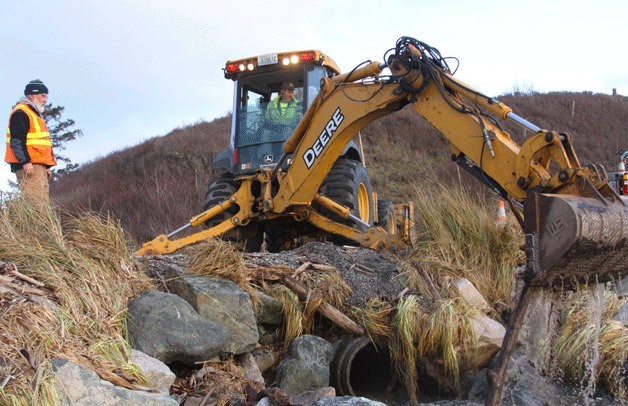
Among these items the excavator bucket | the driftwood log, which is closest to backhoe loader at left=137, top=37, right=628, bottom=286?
the excavator bucket

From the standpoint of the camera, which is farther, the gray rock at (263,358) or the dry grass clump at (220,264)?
the dry grass clump at (220,264)

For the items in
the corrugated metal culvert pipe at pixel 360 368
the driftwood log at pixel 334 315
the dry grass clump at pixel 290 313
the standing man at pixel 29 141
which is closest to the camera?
the corrugated metal culvert pipe at pixel 360 368

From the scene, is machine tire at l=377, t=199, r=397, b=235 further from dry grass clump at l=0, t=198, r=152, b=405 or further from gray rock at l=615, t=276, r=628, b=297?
dry grass clump at l=0, t=198, r=152, b=405

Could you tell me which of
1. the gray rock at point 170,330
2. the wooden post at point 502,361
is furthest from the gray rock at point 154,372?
the wooden post at point 502,361

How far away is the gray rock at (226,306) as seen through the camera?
520 centimetres

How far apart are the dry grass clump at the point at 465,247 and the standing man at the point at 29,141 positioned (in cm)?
373

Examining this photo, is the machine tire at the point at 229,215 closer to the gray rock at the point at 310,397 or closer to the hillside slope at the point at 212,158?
the gray rock at the point at 310,397

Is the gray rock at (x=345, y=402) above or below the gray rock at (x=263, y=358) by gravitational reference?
above

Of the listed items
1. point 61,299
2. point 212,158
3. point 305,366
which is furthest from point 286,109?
point 212,158

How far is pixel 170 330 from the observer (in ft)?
15.5

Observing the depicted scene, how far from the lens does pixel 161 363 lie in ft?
14.5

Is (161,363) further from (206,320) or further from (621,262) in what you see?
(621,262)

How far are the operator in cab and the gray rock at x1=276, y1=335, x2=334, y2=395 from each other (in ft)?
11.3

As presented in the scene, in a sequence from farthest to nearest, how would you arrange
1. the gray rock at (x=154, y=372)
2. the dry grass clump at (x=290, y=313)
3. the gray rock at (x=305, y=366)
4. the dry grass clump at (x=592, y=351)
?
the dry grass clump at (x=290, y=313) < the dry grass clump at (x=592, y=351) < the gray rock at (x=305, y=366) < the gray rock at (x=154, y=372)
